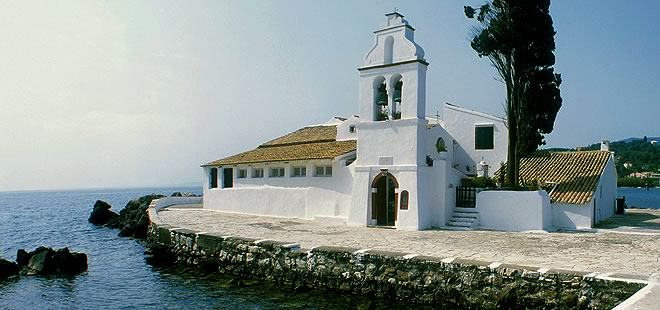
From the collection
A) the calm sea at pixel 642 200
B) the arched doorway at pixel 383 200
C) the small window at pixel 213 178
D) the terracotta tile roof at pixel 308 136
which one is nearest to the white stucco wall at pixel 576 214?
the arched doorway at pixel 383 200

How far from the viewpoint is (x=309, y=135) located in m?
29.8

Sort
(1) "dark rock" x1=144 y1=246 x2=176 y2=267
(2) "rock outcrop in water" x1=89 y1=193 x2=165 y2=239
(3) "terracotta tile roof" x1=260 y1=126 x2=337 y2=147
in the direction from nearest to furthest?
(1) "dark rock" x1=144 y1=246 x2=176 y2=267, (3) "terracotta tile roof" x1=260 y1=126 x2=337 y2=147, (2) "rock outcrop in water" x1=89 y1=193 x2=165 y2=239

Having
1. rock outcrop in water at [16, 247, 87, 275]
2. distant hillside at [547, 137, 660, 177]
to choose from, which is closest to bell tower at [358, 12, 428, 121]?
rock outcrop in water at [16, 247, 87, 275]

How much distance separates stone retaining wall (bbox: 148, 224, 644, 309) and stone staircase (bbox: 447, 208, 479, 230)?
303 inches

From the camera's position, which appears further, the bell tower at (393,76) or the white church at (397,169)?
the bell tower at (393,76)

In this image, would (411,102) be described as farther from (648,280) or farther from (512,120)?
(648,280)

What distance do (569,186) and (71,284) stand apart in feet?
63.5

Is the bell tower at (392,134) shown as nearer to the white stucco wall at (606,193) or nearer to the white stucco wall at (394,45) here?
the white stucco wall at (394,45)

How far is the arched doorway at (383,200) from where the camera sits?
68.6ft

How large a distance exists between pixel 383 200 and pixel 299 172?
231 inches

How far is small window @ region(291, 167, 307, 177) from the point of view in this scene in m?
25.2

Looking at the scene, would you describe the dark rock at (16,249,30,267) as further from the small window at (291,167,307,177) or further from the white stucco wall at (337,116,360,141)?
the white stucco wall at (337,116,360,141)

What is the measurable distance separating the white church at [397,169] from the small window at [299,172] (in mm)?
31

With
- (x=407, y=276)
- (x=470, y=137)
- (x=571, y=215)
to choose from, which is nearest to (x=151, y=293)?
(x=407, y=276)
